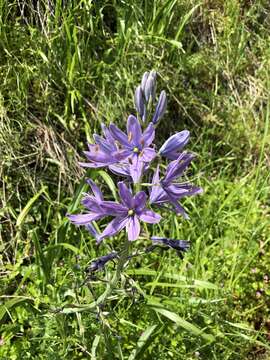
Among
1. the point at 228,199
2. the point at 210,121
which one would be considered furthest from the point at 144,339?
the point at 210,121

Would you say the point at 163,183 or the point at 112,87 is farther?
the point at 112,87

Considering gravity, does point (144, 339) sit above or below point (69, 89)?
below

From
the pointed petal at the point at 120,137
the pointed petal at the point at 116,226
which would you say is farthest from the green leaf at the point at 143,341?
the pointed petal at the point at 120,137

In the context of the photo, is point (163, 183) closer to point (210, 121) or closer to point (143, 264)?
point (143, 264)

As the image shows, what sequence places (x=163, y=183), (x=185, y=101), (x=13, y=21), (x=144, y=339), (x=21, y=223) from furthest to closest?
(x=185, y=101) → (x=13, y=21) → (x=21, y=223) → (x=144, y=339) → (x=163, y=183)

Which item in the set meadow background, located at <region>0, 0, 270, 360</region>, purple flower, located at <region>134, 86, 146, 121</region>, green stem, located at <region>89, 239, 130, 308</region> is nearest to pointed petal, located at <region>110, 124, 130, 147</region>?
purple flower, located at <region>134, 86, 146, 121</region>

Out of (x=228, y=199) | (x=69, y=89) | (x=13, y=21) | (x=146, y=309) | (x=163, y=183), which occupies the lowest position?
(x=146, y=309)

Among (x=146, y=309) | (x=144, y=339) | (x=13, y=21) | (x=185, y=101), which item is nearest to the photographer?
(x=144, y=339)
